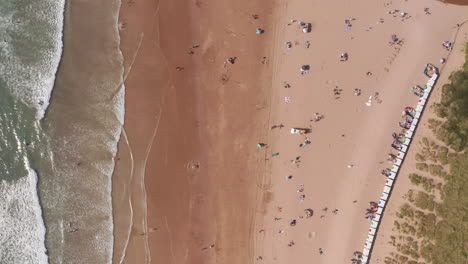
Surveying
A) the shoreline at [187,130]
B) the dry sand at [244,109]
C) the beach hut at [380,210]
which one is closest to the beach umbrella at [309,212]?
the dry sand at [244,109]

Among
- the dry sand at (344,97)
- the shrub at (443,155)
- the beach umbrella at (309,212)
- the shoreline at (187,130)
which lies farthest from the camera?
the beach umbrella at (309,212)

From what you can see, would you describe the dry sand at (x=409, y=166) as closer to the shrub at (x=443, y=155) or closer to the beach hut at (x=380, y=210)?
the beach hut at (x=380, y=210)

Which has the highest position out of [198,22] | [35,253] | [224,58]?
[198,22]

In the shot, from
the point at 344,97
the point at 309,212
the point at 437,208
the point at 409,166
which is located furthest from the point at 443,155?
the point at 309,212

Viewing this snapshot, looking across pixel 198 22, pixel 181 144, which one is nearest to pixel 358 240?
pixel 181 144

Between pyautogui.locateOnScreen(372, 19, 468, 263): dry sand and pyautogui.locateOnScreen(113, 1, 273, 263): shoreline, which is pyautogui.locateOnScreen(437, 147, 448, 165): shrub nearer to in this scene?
pyautogui.locateOnScreen(372, 19, 468, 263): dry sand

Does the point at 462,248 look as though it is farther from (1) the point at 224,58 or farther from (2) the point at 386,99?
(1) the point at 224,58

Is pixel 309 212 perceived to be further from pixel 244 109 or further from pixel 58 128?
pixel 58 128
